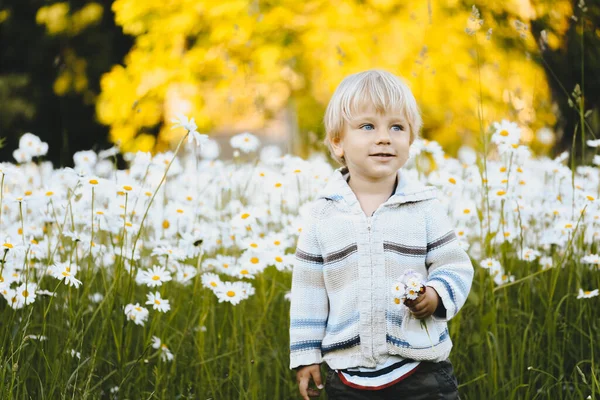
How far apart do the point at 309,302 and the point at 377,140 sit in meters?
0.45

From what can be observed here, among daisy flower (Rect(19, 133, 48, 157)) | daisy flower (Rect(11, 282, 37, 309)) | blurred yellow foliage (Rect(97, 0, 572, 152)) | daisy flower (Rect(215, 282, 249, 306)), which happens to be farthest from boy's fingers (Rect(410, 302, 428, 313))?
blurred yellow foliage (Rect(97, 0, 572, 152))

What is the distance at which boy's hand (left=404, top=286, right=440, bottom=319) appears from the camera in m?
1.69

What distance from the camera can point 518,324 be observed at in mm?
2535

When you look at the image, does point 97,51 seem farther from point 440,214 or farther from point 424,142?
point 440,214

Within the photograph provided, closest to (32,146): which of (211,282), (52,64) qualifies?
(211,282)

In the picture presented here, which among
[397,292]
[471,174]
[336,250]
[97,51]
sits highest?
[97,51]

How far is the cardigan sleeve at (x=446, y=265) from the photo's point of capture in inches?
69.7

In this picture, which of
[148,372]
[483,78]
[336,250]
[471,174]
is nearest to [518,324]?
[471,174]

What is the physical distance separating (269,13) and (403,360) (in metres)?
6.56

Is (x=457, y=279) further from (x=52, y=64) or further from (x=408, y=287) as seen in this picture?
(x=52, y=64)

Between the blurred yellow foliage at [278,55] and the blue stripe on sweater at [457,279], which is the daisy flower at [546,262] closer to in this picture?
the blue stripe on sweater at [457,279]

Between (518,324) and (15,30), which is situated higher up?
(15,30)

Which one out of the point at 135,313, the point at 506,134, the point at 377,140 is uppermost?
the point at 506,134

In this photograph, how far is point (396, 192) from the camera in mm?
1889
